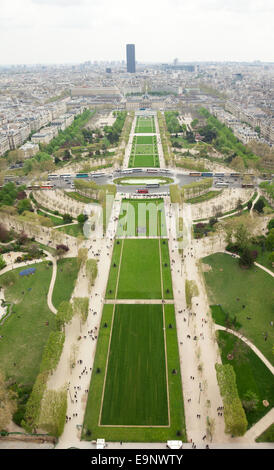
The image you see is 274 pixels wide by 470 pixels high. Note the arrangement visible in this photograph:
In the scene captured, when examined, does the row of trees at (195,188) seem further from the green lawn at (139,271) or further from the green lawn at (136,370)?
the green lawn at (136,370)

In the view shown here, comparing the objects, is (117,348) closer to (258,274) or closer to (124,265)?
(124,265)

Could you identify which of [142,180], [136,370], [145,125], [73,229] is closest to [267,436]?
[136,370]

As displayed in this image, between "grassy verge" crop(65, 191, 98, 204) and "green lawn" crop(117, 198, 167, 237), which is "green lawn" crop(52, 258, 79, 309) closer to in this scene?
"green lawn" crop(117, 198, 167, 237)

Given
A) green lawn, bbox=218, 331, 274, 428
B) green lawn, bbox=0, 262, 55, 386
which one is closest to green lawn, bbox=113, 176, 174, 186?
green lawn, bbox=0, 262, 55, 386

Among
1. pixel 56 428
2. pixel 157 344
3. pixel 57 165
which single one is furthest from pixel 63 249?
pixel 57 165

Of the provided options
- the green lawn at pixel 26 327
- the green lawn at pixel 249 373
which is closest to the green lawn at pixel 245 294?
the green lawn at pixel 249 373

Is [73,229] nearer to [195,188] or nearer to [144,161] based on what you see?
[195,188]
